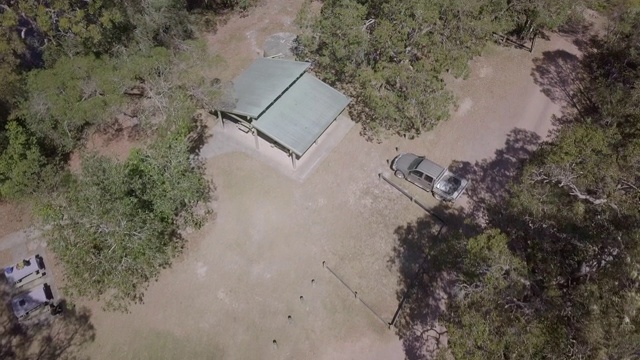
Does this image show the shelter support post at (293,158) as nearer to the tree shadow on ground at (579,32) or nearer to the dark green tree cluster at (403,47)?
the dark green tree cluster at (403,47)

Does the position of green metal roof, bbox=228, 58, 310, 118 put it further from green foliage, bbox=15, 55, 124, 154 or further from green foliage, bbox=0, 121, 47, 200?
green foliage, bbox=0, 121, 47, 200

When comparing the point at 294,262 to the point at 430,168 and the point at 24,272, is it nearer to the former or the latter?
the point at 430,168

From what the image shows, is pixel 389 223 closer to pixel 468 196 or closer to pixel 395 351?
pixel 468 196

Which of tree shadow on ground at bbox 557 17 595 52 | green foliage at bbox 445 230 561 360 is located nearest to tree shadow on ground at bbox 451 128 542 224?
green foliage at bbox 445 230 561 360

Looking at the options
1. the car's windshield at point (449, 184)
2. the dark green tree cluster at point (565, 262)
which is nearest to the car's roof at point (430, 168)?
the car's windshield at point (449, 184)

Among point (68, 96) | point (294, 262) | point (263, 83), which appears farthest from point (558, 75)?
point (68, 96)

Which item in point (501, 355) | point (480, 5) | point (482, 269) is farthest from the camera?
point (480, 5)

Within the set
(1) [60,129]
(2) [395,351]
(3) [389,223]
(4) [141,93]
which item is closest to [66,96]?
(1) [60,129]
